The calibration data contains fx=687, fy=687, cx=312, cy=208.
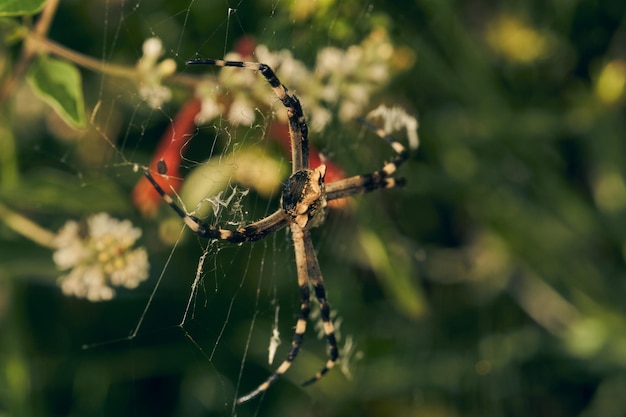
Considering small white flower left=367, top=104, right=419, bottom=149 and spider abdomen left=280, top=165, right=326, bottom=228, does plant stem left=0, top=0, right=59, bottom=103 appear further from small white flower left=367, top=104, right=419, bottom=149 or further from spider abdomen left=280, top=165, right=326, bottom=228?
small white flower left=367, top=104, right=419, bottom=149

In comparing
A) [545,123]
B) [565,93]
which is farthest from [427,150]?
[565,93]

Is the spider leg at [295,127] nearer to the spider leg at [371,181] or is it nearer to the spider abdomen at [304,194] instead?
the spider abdomen at [304,194]

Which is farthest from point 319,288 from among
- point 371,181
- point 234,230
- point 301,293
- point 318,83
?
point 318,83

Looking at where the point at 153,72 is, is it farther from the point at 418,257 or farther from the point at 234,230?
the point at 418,257

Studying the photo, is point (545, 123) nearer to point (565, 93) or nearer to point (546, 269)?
point (565, 93)

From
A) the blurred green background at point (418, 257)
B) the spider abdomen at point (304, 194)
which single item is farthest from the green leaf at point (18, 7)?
the blurred green background at point (418, 257)

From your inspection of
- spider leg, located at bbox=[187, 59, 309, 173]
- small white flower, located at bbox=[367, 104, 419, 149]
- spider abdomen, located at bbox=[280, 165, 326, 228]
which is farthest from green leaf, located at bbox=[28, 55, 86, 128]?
small white flower, located at bbox=[367, 104, 419, 149]
